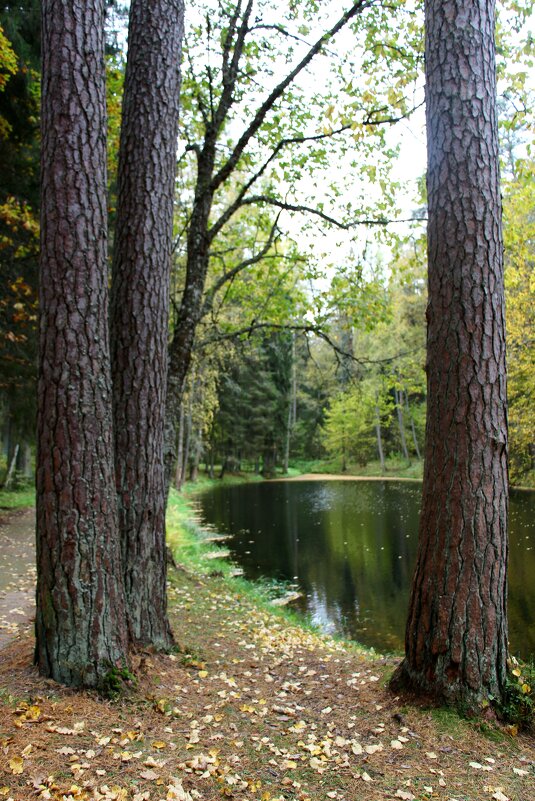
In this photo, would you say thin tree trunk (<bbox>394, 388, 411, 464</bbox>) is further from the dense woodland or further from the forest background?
the dense woodland

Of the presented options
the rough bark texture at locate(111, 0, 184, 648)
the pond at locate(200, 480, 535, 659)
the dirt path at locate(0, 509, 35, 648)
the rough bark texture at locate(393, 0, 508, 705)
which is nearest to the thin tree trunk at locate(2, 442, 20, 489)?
the dirt path at locate(0, 509, 35, 648)

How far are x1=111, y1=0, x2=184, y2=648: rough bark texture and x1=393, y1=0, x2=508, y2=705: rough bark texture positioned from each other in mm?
1975

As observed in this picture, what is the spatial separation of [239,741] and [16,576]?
547cm

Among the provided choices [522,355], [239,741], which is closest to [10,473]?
[522,355]

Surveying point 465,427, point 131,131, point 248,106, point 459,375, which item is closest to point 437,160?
point 459,375

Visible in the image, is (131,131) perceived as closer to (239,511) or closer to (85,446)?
(85,446)

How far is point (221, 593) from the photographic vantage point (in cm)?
848

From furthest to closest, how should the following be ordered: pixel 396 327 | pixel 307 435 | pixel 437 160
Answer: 1. pixel 307 435
2. pixel 396 327
3. pixel 437 160

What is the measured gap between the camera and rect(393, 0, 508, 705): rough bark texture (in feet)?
11.3

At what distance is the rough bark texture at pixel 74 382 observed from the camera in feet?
11.2

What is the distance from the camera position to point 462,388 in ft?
11.6

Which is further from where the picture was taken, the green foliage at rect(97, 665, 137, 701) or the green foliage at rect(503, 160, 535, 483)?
the green foliage at rect(503, 160, 535, 483)

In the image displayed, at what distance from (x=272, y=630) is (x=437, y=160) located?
5.46m

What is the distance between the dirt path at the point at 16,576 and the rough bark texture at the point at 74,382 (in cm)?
154
